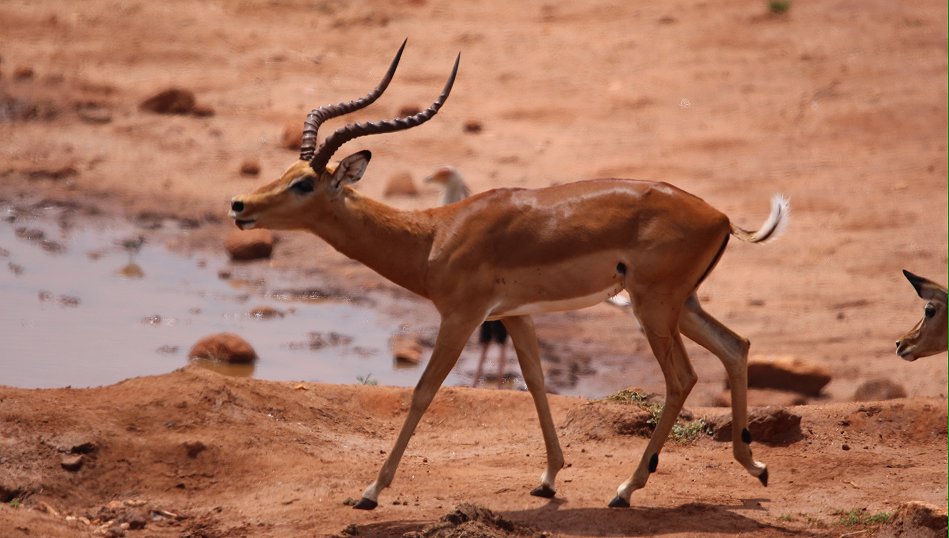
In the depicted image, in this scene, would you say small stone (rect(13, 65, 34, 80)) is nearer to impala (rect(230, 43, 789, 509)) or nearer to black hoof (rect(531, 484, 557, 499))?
impala (rect(230, 43, 789, 509))

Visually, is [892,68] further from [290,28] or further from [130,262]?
[130,262]

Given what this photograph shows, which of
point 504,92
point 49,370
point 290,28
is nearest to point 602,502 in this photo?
point 49,370

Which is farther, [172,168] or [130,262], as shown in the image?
[172,168]

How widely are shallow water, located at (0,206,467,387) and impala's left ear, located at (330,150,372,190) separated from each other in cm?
507

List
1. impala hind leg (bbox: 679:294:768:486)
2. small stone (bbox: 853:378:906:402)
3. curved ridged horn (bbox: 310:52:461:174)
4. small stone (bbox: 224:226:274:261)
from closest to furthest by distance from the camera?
curved ridged horn (bbox: 310:52:461:174)
impala hind leg (bbox: 679:294:768:486)
small stone (bbox: 853:378:906:402)
small stone (bbox: 224:226:274:261)

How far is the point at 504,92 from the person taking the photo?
23.8m

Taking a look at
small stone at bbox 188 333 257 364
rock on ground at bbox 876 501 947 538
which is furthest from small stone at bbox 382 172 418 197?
rock on ground at bbox 876 501 947 538

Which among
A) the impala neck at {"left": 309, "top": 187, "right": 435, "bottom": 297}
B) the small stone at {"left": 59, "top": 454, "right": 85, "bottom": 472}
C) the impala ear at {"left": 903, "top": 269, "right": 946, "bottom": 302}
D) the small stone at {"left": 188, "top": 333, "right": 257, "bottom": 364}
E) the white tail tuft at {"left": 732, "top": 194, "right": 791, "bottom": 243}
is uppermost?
the impala neck at {"left": 309, "top": 187, "right": 435, "bottom": 297}

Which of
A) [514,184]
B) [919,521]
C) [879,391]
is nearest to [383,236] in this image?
[919,521]

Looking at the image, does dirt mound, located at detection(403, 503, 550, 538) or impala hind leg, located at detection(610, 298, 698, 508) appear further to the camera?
impala hind leg, located at detection(610, 298, 698, 508)

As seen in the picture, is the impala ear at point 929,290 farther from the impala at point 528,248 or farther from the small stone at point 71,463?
the small stone at point 71,463

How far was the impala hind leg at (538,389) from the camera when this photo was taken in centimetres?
907

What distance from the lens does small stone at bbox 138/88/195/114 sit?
22.4 m

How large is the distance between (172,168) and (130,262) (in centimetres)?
332
